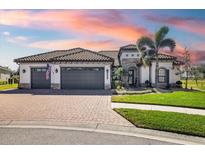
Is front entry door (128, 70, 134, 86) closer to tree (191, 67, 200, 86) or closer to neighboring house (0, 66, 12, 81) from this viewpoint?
tree (191, 67, 200, 86)

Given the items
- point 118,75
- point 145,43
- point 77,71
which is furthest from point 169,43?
point 77,71

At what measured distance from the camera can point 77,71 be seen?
23.1m

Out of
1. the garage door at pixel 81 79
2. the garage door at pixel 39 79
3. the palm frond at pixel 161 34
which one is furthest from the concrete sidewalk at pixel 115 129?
the garage door at pixel 39 79

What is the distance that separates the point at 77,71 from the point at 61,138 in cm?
1670

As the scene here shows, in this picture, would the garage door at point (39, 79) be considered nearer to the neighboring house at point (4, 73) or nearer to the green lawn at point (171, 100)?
the green lawn at point (171, 100)

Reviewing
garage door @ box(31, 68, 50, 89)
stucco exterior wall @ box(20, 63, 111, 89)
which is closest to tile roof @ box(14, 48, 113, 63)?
stucco exterior wall @ box(20, 63, 111, 89)

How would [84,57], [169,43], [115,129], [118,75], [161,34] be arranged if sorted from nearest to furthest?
[115,129] < [161,34] < [169,43] < [84,57] < [118,75]

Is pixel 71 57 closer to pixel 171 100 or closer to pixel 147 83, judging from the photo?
pixel 147 83

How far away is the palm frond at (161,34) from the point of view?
2095 cm

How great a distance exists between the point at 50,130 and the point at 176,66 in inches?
824

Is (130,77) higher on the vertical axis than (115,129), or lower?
higher

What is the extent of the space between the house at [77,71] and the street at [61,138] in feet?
51.3

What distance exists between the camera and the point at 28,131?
730cm
